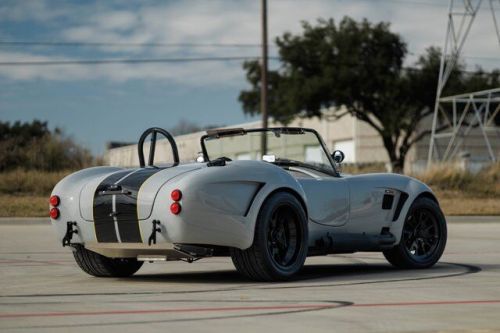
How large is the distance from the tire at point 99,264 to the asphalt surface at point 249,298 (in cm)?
12

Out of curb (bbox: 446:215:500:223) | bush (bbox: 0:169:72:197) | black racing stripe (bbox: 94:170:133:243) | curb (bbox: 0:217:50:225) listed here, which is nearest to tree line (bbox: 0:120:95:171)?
bush (bbox: 0:169:72:197)

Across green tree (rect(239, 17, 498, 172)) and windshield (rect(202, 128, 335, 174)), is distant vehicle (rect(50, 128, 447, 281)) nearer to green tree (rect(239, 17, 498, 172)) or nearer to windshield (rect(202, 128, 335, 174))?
windshield (rect(202, 128, 335, 174))

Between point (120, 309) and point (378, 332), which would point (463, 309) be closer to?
point (378, 332)

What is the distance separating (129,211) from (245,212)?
3.31 ft

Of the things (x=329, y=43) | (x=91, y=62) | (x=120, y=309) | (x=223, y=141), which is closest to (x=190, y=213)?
(x=120, y=309)

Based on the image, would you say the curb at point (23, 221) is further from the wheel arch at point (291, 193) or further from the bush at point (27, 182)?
the wheel arch at point (291, 193)

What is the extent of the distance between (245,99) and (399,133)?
9.20 meters

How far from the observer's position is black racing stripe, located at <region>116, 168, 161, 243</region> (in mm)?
8898

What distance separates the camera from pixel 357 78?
185 feet

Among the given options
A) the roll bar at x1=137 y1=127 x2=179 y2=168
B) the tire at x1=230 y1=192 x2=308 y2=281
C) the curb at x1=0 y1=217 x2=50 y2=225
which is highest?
the roll bar at x1=137 y1=127 x2=179 y2=168

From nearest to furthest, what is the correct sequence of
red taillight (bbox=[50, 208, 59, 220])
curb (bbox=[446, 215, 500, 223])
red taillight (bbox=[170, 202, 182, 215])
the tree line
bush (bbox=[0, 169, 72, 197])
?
red taillight (bbox=[170, 202, 182, 215])
red taillight (bbox=[50, 208, 59, 220])
curb (bbox=[446, 215, 500, 223])
bush (bbox=[0, 169, 72, 197])
the tree line

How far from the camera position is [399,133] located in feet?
193

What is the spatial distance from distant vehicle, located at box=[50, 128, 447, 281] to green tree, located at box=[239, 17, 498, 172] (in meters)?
45.6

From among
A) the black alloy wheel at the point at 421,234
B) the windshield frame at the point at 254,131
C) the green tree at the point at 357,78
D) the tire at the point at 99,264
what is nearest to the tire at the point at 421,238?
the black alloy wheel at the point at 421,234
